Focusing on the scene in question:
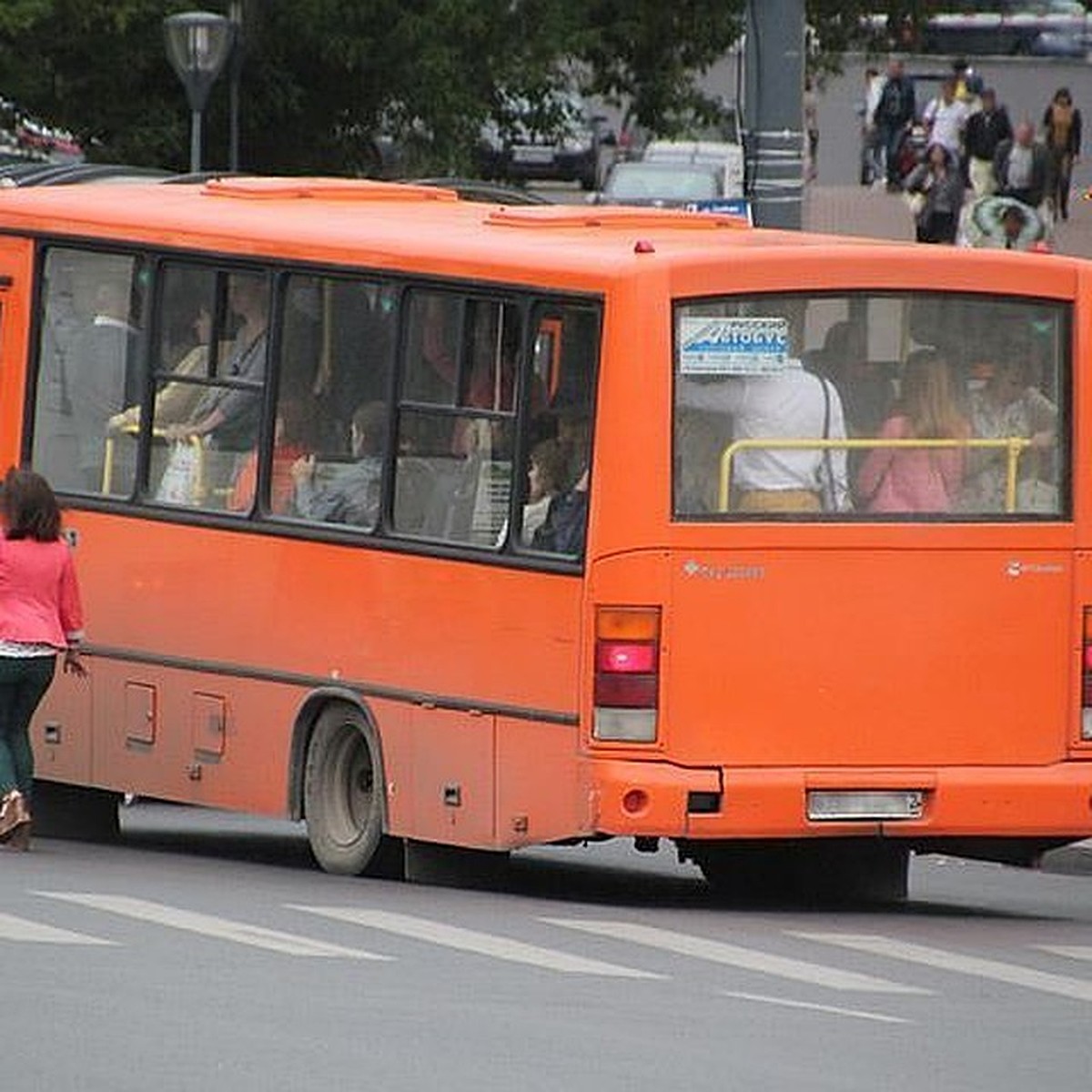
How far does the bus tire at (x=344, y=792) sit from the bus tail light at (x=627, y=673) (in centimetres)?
153

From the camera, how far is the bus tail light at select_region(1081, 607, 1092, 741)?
51.4 feet

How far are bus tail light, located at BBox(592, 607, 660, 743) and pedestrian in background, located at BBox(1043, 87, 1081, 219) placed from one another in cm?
3671

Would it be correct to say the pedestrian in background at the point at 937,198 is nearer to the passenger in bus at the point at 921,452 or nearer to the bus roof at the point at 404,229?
the bus roof at the point at 404,229

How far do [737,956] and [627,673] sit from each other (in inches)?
53.9

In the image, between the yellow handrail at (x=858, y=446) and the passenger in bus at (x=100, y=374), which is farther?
the passenger in bus at (x=100, y=374)

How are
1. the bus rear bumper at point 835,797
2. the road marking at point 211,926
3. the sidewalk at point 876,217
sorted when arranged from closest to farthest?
the road marking at point 211,926 < the bus rear bumper at point 835,797 < the sidewalk at point 876,217

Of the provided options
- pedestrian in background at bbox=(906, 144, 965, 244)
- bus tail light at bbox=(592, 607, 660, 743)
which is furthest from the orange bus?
pedestrian in background at bbox=(906, 144, 965, 244)

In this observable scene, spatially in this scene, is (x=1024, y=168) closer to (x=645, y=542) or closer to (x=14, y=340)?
(x=14, y=340)

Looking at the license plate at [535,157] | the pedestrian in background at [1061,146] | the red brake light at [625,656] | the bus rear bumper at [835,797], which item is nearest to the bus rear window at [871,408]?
the red brake light at [625,656]

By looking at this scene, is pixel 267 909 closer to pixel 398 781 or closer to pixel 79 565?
pixel 398 781

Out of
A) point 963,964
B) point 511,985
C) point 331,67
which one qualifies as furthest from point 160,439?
point 331,67

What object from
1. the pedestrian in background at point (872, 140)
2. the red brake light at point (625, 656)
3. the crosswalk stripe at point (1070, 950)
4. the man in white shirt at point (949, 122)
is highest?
the pedestrian in background at point (872, 140)

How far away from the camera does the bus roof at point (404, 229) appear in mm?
15430

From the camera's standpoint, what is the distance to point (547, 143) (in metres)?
44.8
